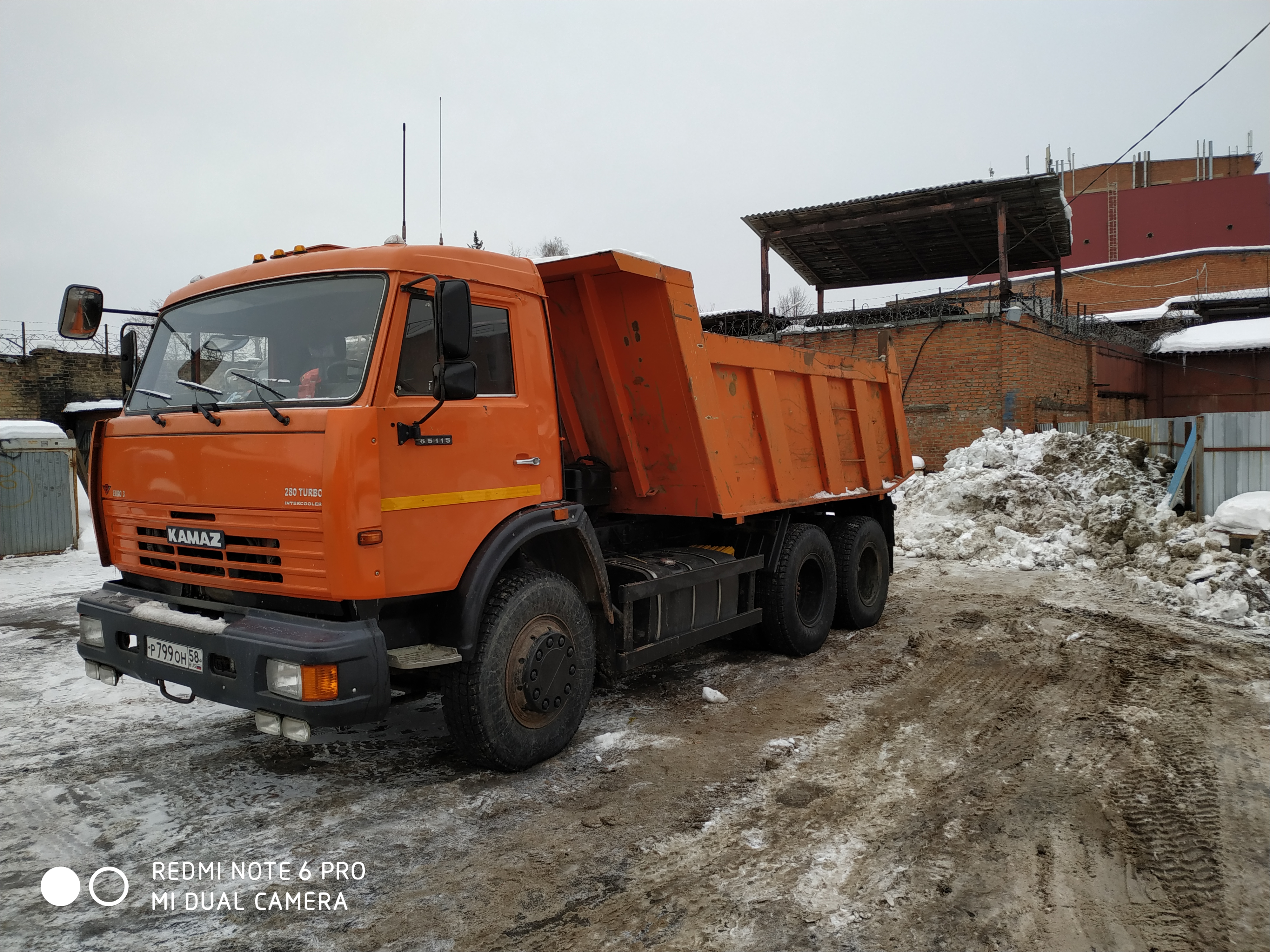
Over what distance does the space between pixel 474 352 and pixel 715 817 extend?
2.62 metres

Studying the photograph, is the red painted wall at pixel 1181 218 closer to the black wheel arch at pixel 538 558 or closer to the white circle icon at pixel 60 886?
the black wheel arch at pixel 538 558

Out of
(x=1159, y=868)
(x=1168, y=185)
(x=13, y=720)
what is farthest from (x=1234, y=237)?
(x=13, y=720)

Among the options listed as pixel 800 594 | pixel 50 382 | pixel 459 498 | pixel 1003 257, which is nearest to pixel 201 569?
pixel 459 498

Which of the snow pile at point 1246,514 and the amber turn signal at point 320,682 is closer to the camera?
the amber turn signal at point 320,682

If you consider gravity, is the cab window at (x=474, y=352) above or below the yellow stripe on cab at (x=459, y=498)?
above

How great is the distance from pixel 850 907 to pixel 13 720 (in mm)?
5349

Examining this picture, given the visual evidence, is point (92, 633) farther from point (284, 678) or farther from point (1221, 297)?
point (1221, 297)

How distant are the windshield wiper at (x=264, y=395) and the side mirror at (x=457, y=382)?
0.67m

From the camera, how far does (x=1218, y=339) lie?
24.1 metres

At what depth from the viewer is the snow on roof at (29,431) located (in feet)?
38.9

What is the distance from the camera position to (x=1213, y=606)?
26.8 feet

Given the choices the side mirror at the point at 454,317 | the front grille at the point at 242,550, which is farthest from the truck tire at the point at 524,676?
the side mirror at the point at 454,317

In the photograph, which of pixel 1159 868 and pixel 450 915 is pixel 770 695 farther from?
pixel 450 915

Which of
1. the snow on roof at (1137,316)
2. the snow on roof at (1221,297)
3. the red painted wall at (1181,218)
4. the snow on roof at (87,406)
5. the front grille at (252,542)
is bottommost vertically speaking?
the front grille at (252,542)
